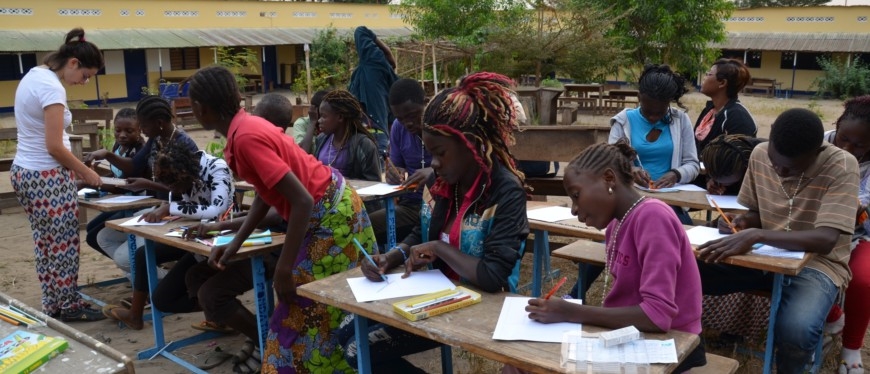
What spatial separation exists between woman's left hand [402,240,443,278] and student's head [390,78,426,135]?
192 cm

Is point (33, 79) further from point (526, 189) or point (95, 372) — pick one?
point (526, 189)

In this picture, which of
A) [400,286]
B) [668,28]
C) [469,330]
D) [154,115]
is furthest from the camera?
[668,28]

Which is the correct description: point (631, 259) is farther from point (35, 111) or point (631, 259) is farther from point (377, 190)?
point (35, 111)

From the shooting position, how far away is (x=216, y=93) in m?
2.88

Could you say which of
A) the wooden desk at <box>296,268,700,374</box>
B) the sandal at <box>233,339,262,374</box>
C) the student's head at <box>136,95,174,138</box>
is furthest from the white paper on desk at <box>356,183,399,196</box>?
the wooden desk at <box>296,268,700,374</box>

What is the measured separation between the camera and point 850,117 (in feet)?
11.6

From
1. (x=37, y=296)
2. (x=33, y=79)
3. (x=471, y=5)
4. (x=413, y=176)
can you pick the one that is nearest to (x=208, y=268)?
(x=413, y=176)

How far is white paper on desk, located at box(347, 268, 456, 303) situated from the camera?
8.21 feet

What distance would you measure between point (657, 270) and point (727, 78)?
319cm

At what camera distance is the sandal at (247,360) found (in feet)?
12.8

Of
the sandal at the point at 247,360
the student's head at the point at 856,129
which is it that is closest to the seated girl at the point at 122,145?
the sandal at the point at 247,360

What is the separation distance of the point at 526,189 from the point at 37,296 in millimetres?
4294

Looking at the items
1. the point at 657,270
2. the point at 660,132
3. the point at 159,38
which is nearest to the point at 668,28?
the point at 660,132

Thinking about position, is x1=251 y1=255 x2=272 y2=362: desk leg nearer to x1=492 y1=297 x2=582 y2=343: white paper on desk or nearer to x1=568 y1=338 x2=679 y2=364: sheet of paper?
x1=492 y1=297 x2=582 y2=343: white paper on desk
